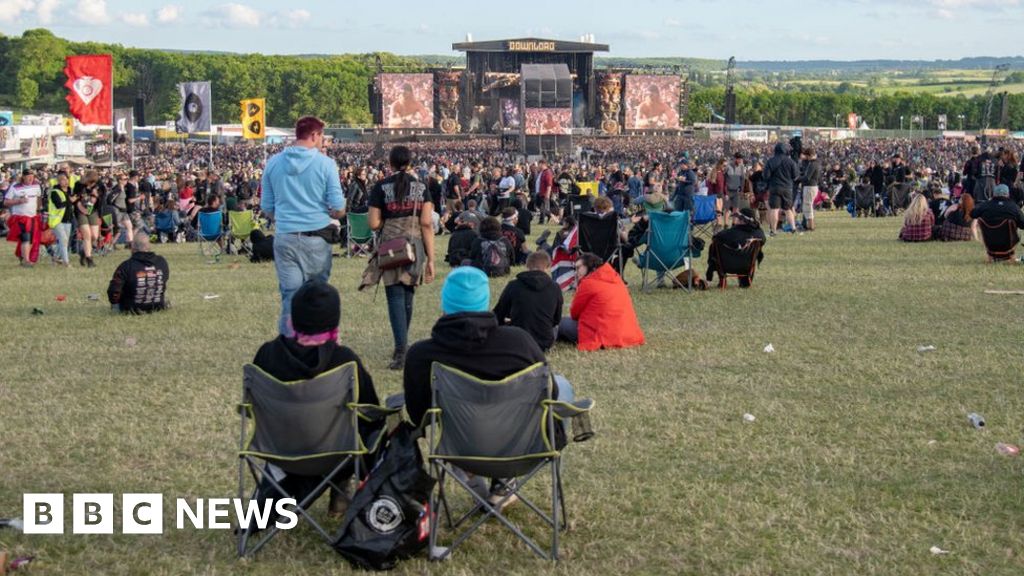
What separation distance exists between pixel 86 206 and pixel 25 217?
871 millimetres

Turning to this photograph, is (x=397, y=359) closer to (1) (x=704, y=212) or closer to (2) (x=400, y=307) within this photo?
(2) (x=400, y=307)

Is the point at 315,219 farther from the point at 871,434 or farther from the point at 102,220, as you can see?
the point at 102,220

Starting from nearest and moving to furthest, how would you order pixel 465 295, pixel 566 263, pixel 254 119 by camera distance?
pixel 465 295 → pixel 566 263 → pixel 254 119

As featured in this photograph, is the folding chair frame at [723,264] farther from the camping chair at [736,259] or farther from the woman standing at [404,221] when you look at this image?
the woman standing at [404,221]

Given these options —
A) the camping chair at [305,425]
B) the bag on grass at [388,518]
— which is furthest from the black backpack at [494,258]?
the bag on grass at [388,518]

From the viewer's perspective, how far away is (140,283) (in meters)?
12.5

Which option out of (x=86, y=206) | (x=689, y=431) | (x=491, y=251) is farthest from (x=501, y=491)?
(x=86, y=206)

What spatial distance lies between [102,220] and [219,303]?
7544 millimetres

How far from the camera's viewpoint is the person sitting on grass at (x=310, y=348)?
506 centimetres

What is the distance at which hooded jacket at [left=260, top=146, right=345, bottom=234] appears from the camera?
7.96 m

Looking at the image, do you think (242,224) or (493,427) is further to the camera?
(242,224)

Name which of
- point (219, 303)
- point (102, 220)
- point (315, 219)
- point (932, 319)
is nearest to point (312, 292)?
point (315, 219)

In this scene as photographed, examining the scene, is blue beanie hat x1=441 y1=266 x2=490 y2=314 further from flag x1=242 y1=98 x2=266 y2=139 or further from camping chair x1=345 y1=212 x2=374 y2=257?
flag x1=242 y1=98 x2=266 y2=139

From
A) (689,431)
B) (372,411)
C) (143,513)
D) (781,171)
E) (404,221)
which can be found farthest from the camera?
(781,171)
